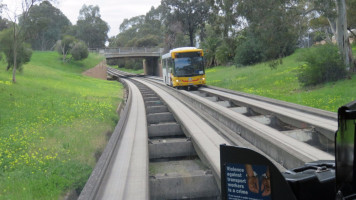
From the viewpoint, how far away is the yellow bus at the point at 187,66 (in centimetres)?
2955

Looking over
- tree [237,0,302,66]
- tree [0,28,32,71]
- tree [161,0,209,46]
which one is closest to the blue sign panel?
tree [237,0,302,66]

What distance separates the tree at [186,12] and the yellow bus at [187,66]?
3515 cm

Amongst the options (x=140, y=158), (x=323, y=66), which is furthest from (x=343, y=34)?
(x=140, y=158)

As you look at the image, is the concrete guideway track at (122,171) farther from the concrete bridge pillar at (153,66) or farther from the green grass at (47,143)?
the concrete bridge pillar at (153,66)

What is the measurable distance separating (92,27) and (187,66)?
329 feet

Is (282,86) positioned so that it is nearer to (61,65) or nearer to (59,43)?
(61,65)

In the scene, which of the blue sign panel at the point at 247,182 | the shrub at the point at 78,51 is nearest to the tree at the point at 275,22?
the blue sign panel at the point at 247,182

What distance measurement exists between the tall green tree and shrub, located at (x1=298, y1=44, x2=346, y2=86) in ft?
352

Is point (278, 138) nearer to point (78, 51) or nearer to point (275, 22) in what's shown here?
point (275, 22)

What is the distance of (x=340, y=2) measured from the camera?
20.5 meters

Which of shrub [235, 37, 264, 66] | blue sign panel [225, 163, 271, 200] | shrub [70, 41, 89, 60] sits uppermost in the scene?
shrub [70, 41, 89, 60]

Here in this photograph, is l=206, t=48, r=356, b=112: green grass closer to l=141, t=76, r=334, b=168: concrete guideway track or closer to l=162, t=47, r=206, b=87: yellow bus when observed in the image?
l=162, t=47, r=206, b=87: yellow bus

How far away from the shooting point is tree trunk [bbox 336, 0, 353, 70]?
68.1 feet

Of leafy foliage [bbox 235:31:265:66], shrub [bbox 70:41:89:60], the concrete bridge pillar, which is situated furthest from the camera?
the concrete bridge pillar
